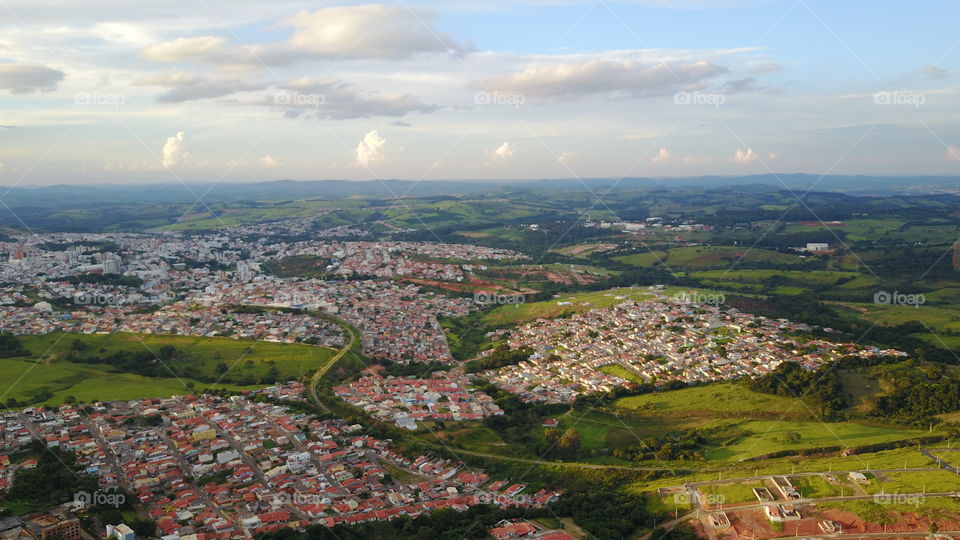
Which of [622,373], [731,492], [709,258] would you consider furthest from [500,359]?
[709,258]

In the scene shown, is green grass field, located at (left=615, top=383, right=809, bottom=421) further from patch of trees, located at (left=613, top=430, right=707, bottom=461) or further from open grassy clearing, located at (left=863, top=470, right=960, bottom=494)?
open grassy clearing, located at (left=863, top=470, right=960, bottom=494)

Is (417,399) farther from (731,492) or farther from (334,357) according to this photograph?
(731,492)

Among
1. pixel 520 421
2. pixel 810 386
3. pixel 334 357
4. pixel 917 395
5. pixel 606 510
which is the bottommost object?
pixel 606 510

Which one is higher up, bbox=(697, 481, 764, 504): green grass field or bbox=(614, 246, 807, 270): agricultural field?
bbox=(614, 246, 807, 270): agricultural field

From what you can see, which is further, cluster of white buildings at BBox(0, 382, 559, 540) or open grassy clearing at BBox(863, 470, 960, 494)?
cluster of white buildings at BBox(0, 382, 559, 540)

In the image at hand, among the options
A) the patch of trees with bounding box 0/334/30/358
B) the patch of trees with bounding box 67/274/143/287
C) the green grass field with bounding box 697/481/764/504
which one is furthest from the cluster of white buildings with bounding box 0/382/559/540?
the patch of trees with bounding box 67/274/143/287

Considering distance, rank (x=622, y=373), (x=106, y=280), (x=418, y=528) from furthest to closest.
A: (x=106, y=280)
(x=622, y=373)
(x=418, y=528)

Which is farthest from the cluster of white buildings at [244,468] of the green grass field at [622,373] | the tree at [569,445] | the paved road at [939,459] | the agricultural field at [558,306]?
the agricultural field at [558,306]

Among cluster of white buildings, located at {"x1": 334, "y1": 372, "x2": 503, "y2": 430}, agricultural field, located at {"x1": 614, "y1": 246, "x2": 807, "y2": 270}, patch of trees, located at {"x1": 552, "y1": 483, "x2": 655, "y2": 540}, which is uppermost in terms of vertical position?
agricultural field, located at {"x1": 614, "y1": 246, "x2": 807, "y2": 270}

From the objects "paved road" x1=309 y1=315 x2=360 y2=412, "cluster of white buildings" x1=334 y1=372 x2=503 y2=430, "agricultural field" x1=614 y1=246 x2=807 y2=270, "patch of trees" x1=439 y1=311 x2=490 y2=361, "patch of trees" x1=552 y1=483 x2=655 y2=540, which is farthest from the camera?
"agricultural field" x1=614 y1=246 x2=807 y2=270

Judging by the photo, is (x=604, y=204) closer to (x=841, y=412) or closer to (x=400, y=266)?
(x=400, y=266)
